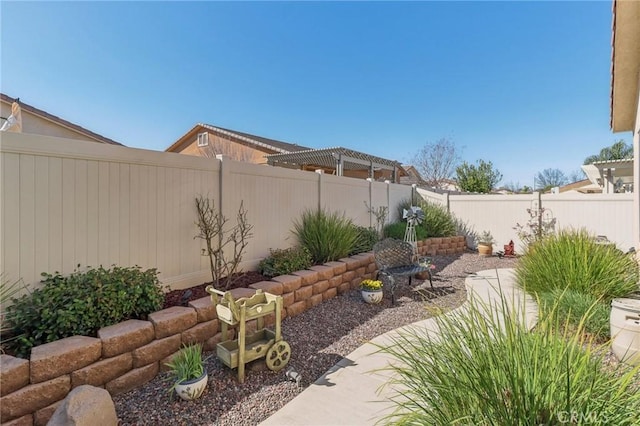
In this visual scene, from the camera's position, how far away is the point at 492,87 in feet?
37.3

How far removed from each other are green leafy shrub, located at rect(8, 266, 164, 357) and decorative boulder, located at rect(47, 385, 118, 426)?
2.31ft

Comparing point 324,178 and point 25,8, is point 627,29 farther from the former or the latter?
point 25,8

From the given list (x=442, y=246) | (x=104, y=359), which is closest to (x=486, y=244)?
(x=442, y=246)

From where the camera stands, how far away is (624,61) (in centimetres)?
406

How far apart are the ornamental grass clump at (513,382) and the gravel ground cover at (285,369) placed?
32cm

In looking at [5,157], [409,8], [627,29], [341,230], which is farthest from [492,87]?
[5,157]

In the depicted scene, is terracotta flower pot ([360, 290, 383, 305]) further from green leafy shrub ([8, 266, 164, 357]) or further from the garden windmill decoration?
the garden windmill decoration

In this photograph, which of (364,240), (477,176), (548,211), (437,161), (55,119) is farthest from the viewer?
(437,161)

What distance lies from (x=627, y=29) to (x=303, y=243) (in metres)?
5.13

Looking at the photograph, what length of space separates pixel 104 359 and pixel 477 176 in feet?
57.9

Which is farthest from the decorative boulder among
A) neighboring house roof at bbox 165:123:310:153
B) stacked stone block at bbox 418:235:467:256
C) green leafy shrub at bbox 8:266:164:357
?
neighboring house roof at bbox 165:123:310:153

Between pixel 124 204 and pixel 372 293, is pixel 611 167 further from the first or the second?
pixel 124 204

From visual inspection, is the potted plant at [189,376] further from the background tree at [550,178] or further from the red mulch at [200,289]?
the background tree at [550,178]

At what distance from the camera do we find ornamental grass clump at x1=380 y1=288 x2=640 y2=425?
1.22 m
